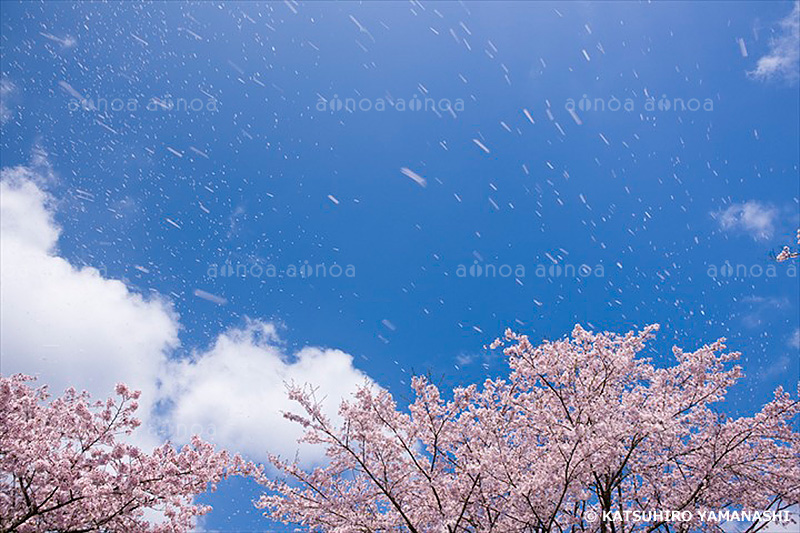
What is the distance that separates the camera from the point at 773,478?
9.63 metres

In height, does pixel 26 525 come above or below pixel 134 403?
below

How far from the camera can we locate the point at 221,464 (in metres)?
9.65

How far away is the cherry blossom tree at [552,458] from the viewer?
869cm

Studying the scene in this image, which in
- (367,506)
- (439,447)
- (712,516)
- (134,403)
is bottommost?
(712,516)

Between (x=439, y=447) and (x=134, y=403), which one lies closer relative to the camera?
(x=439, y=447)

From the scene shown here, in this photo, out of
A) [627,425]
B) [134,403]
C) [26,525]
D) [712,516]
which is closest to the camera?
[627,425]

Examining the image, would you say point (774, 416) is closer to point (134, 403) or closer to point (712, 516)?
point (712, 516)

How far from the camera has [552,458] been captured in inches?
329

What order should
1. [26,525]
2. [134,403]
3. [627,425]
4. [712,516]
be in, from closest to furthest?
[627,425] → [26,525] → [712,516] → [134,403]

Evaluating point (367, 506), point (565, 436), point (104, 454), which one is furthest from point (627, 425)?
point (104, 454)

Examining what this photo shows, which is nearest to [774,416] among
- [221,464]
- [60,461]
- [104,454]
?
[221,464]

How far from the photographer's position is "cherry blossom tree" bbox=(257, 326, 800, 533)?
8.69 metres

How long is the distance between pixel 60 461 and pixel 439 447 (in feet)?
23.7

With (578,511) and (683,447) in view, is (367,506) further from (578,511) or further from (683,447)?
(683,447)
